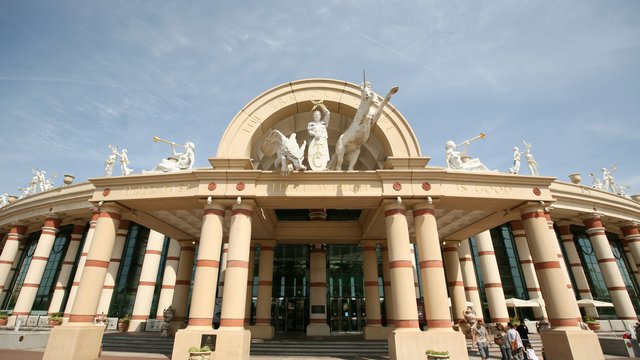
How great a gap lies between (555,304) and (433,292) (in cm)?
514

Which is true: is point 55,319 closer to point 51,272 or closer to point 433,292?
point 51,272

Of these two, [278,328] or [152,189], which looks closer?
[152,189]

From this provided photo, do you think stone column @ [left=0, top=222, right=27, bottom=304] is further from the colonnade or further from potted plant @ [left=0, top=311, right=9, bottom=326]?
the colonnade

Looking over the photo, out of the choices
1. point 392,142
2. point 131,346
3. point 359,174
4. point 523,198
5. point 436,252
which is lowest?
point 131,346

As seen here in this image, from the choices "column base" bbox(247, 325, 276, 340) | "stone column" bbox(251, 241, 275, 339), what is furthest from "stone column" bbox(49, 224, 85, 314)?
"stone column" bbox(251, 241, 275, 339)

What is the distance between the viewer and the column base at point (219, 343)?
434 inches

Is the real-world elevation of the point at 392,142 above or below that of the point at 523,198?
above

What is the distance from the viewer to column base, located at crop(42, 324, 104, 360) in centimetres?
1151


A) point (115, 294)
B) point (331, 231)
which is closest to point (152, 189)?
point (331, 231)

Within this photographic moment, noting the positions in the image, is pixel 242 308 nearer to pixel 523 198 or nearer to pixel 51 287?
pixel 523 198

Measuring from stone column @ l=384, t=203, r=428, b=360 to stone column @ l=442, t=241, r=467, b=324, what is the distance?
975 cm

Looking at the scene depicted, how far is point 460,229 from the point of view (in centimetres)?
1931

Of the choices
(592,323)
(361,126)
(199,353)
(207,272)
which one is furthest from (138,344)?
(592,323)

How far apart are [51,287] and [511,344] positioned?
124ft
